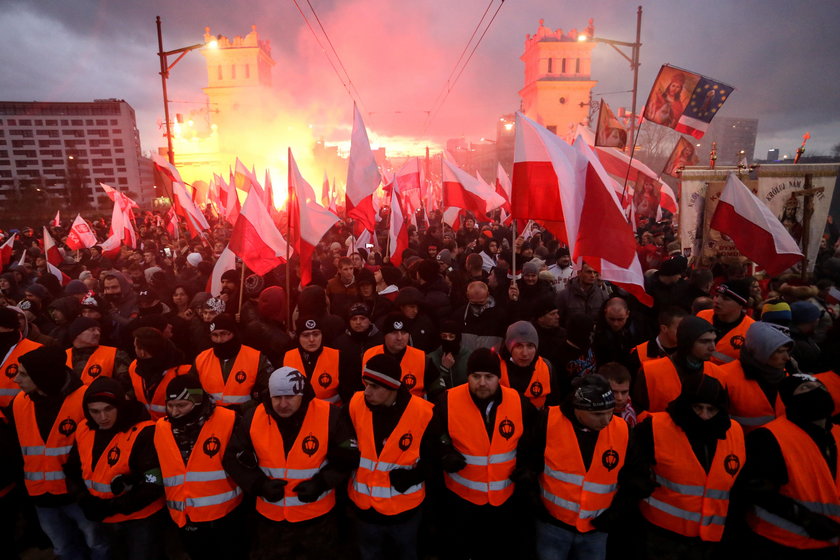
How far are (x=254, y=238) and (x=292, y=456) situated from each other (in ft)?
12.2

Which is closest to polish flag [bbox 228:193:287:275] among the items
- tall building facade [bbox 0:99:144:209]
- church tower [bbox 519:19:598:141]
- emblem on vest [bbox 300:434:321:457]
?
emblem on vest [bbox 300:434:321:457]

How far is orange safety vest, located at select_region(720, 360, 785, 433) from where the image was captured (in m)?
3.15

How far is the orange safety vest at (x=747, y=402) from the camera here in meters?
3.15

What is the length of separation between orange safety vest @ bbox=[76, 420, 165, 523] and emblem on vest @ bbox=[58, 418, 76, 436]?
0.22m

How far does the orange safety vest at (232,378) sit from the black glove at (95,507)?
1039 millimetres

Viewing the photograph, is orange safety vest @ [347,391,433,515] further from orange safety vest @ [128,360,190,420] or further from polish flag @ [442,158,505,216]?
polish flag @ [442,158,505,216]

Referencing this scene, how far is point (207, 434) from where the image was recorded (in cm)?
291

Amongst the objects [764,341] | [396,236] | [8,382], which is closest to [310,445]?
[8,382]

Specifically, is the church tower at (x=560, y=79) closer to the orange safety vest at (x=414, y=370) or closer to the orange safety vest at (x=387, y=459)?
the orange safety vest at (x=414, y=370)

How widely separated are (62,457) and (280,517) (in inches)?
65.9

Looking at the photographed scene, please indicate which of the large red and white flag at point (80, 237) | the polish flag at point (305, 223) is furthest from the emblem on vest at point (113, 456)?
the large red and white flag at point (80, 237)

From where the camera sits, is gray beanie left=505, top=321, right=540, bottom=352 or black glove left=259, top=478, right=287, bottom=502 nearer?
black glove left=259, top=478, right=287, bottom=502

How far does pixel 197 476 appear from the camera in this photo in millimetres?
2873

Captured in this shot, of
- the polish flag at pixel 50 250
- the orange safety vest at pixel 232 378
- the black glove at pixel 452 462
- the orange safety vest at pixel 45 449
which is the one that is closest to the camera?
the black glove at pixel 452 462
